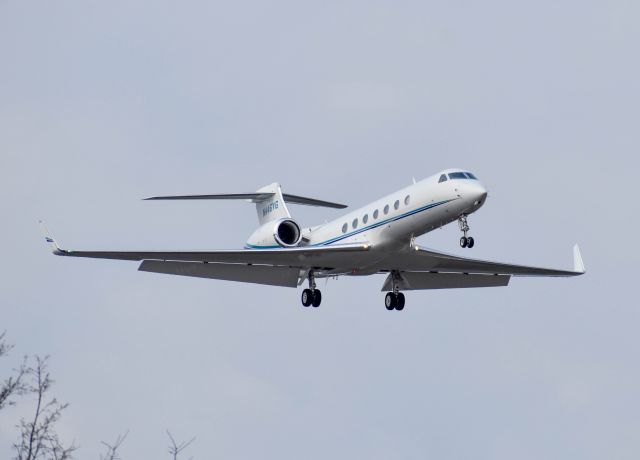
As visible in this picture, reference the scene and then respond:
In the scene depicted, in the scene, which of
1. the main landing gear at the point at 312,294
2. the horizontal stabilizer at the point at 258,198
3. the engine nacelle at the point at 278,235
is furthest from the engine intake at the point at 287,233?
the horizontal stabilizer at the point at 258,198

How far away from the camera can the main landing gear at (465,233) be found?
2689 centimetres

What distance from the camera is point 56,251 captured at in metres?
27.3

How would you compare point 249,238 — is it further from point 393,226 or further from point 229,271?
point 393,226

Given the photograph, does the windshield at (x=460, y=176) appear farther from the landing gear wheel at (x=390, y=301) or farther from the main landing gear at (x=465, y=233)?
the landing gear wheel at (x=390, y=301)

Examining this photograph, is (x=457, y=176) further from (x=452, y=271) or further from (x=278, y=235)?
(x=278, y=235)

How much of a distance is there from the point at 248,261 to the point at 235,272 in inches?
44.1

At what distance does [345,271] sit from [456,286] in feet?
14.5

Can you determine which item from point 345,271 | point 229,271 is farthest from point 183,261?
point 345,271

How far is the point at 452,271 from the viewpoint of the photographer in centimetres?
3278

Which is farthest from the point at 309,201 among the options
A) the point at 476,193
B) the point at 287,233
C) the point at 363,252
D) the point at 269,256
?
the point at 476,193

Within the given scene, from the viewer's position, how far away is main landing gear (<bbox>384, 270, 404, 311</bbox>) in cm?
3206

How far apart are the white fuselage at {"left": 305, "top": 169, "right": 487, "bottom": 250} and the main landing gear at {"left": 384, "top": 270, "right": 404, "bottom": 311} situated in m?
2.43

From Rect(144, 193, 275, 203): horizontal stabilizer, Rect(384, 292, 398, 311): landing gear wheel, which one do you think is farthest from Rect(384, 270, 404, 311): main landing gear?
Rect(144, 193, 275, 203): horizontal stabilizer

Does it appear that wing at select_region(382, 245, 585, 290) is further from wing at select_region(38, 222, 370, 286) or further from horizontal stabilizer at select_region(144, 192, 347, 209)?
horizontal stabilizer at select_region(144, 192, 347, 209)
